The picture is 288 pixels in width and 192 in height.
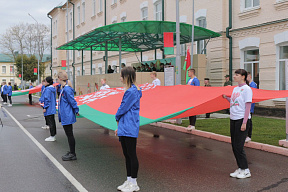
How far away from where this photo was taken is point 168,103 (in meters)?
8.62

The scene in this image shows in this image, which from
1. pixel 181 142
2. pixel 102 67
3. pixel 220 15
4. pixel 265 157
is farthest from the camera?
pixel 102 67

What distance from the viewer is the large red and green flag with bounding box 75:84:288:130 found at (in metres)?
7.58

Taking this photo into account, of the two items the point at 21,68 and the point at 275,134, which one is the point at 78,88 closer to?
the point at 275,134

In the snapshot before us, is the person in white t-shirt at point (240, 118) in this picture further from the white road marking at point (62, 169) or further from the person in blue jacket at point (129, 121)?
the white road marking at point (62, 169)

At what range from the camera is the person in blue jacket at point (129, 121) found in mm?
5492

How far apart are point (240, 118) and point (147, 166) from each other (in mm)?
2214

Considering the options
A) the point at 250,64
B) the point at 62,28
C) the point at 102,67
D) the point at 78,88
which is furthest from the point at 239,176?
the point at 62,28

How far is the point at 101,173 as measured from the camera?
669 cm

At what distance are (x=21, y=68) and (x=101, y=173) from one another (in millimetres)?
65439

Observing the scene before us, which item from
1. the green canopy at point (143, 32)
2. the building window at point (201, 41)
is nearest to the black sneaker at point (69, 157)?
the green canopy at point (143, 32)

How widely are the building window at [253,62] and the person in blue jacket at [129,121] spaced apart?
13211mm

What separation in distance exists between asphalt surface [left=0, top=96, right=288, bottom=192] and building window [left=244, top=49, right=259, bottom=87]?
26.5 feet

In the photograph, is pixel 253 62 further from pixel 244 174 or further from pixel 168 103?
pixel 244 174

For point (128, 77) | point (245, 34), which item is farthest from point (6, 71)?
point (128, 77)
